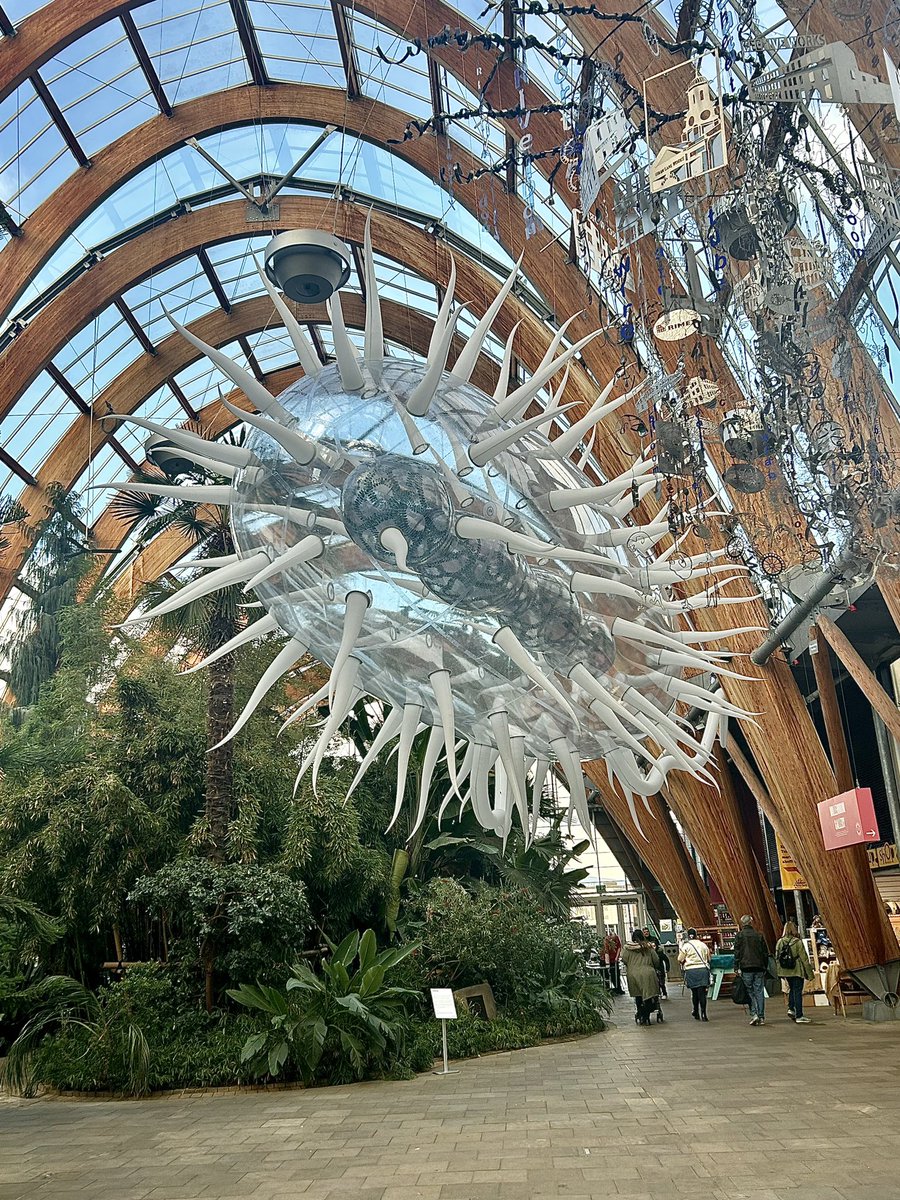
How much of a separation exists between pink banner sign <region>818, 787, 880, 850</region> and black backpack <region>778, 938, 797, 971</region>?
1591mm

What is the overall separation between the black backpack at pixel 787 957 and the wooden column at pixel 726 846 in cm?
949

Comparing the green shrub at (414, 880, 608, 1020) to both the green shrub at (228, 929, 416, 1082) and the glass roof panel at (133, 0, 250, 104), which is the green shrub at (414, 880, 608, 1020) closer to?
the green shrub at (228, 929, 416, 1082)

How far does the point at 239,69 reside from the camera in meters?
19.3

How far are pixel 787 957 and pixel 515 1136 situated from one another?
7656 mm

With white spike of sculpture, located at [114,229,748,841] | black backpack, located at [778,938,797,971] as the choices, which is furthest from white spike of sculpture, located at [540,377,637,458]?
black backpack, located at [778,938,797,971]

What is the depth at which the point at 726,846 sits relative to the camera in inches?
979

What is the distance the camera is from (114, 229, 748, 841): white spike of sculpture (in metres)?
2.22

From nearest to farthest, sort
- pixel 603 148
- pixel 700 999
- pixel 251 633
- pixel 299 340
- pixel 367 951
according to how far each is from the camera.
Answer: pixel 299 340
pixel 251 633
pixel 603 148
pixel 367 951
pixel 700 999

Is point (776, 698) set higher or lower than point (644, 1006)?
higher

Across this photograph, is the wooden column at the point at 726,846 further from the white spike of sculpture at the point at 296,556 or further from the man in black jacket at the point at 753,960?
the white spike of sculpture at the point at 296,556

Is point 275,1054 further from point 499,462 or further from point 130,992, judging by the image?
point 499,462

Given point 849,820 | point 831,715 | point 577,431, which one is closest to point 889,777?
point 831,715

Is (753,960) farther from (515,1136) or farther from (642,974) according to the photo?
(515,1136)

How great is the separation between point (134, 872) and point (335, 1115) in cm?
564
